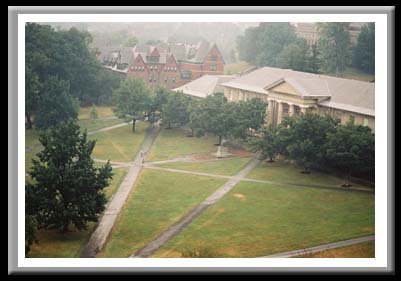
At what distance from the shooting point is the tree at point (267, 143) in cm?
2086

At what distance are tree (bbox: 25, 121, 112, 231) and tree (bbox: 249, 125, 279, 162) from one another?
623 cm

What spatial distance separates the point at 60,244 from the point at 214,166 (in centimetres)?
621

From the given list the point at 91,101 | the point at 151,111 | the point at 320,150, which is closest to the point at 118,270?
the point at 320,150

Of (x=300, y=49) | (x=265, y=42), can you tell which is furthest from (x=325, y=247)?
(x=265, y=42)

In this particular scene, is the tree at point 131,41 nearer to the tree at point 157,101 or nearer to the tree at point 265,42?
the tree at point 157,101

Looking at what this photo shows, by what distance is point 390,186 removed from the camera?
1472 cm

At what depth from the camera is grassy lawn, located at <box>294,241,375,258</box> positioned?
1509 centimetres

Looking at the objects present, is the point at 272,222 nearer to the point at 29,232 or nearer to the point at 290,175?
the point at 290,175

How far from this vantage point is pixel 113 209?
17250 mm

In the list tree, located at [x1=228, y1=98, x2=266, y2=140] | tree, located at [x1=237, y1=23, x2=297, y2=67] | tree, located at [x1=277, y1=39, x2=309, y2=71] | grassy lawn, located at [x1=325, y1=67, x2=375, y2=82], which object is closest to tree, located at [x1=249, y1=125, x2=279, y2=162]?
tree, located at [x1=228, y1=98, x2=266, y2=140]

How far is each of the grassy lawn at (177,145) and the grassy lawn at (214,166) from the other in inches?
20.4

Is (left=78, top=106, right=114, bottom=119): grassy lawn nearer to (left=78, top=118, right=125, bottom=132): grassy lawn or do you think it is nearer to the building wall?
(left=78, top=118, right=125, bottom=132): grassy lawn

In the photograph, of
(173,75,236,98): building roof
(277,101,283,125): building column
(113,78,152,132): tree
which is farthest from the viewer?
(173,75,236,98): building roof
